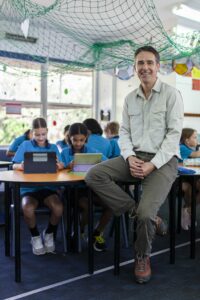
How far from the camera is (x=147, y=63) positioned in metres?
2.36

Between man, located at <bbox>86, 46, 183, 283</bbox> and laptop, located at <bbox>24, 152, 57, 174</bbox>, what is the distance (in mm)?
356

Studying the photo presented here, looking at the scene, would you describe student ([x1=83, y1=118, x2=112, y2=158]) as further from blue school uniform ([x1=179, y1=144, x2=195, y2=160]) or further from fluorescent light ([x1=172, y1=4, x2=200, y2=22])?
fluorescent light ([x1=172, y1=4, x2=200, y2=22])

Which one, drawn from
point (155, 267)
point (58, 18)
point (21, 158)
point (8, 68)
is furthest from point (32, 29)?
point (155, 267)

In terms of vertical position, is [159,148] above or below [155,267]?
above

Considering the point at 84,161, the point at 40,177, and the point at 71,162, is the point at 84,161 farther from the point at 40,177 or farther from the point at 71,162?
the point at 40,177

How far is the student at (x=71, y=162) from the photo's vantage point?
110 inches

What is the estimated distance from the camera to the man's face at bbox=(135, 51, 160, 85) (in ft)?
7.72

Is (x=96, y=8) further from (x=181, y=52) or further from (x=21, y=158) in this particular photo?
(x=21, y=158)

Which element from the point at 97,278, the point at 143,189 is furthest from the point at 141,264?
A: the point at 143,189

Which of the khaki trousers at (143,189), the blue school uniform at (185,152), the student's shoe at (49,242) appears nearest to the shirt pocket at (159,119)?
the khaki trousers at (143,189)

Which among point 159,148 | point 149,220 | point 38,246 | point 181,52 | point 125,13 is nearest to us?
point 149,220

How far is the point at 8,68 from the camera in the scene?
18.2 ft

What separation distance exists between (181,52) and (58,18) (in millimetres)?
1524

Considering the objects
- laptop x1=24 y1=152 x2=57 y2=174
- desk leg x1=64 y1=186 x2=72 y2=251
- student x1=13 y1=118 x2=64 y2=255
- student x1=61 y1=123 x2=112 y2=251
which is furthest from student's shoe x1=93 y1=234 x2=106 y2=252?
laptop x1=24 y1=152 x2=57 y2=174
